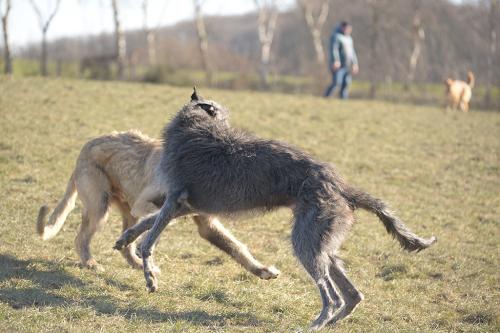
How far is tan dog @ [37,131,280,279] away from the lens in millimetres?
5812

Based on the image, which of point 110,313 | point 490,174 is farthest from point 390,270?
point 490,174

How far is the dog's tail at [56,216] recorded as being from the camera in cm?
606

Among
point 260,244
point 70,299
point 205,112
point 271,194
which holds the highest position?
point 205,112

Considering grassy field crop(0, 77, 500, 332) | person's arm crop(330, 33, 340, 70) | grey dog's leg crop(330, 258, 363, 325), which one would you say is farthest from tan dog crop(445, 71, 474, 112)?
grey dog's leg crop(330, 258, 363, 325)

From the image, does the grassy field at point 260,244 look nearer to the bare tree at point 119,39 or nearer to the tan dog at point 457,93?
the tan dog at point 457,93

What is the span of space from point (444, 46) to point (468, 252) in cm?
3279

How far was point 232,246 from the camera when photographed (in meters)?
5.71

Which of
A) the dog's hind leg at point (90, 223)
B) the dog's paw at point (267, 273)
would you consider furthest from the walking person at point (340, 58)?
the dog's paw at point (267, 273)

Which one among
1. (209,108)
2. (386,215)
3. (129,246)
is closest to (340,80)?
(129,246)

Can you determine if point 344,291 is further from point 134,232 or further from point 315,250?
point 134,232

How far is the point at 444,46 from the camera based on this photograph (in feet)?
123

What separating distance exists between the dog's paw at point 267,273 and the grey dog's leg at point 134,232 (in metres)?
1.20

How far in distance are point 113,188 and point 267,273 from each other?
192 centimetres

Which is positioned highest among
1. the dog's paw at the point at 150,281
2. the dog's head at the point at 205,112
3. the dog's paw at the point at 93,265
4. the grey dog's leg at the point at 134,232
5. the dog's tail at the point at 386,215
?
the dog's head at the point at 205,112
